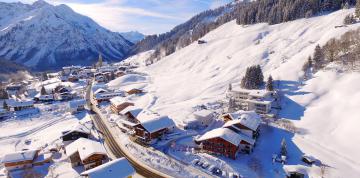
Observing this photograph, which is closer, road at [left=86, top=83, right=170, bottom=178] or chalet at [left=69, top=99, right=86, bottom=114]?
road at [left=86, top=83, right=170, bottom=178]

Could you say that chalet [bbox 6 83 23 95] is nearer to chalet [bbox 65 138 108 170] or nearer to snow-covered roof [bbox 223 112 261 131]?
chalet [bbox 65 138 108 170]

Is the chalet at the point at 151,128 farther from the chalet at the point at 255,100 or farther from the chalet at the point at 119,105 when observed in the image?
the chalet at the point at 255,100

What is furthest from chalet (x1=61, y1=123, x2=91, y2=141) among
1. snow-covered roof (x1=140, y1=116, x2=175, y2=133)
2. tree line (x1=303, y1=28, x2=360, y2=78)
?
tree line (x1=303, y1=28, x2=360, y2=78)

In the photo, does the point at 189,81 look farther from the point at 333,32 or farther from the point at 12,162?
the point at 12,162

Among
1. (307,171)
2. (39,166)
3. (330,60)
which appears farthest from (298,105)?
(39,166)

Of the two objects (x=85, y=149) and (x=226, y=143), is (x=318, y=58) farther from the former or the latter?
(x=85, y=149)

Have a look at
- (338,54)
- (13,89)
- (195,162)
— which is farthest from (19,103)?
(338,54)
